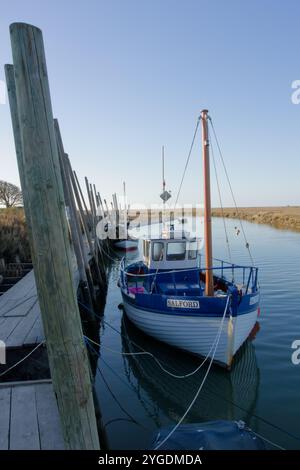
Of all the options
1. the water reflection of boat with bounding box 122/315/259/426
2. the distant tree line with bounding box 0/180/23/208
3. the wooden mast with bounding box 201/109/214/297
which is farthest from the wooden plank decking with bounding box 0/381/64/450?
the distant tree line with bounding box 0/180/23/208

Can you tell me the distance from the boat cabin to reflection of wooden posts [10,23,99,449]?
8256 millimetres

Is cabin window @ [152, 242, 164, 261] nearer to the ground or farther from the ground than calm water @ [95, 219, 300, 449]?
farther from the ground

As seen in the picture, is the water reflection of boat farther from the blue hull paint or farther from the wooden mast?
the wooden mast

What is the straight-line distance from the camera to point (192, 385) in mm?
7730

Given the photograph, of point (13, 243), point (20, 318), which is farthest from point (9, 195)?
point (20, 318)

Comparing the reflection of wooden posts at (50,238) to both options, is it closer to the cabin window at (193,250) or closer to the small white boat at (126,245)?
the cabin window at (193,250)

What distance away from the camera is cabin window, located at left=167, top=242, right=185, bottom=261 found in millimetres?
11328

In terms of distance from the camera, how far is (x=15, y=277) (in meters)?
12.1

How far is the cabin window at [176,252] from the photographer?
446 inches

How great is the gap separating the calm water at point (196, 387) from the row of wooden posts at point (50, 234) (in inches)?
129

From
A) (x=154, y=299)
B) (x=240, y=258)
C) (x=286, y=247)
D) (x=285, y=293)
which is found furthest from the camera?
(x=286, y=247)
